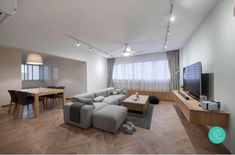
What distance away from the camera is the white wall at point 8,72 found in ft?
14.8

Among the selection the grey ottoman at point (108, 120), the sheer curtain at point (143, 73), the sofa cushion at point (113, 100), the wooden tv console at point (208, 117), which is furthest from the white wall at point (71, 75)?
the wooden tv console at point (208, 117)

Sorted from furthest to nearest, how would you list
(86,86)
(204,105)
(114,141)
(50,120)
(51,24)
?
(86,86)
(50,120)
(51,24)
(114,141)
(204,105)

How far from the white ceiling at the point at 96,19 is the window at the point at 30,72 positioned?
5.45 m

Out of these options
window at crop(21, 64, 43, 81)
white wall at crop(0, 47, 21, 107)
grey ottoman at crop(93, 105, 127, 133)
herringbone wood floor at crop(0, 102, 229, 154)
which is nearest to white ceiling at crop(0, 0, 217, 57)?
grey ottoman at crop(93, 105, 127, 133)

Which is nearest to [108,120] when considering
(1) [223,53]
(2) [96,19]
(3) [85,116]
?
(3) [85,116]

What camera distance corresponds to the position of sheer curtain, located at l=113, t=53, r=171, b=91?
5.90m

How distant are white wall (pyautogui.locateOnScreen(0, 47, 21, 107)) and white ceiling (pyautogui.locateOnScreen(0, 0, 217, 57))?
103 inches

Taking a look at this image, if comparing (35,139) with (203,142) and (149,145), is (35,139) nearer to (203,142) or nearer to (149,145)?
(149,145)

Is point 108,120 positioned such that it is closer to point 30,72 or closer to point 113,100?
point 113,100

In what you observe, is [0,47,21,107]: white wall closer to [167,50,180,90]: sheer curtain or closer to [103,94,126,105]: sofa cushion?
[103,94,126,105]: sofa cushion

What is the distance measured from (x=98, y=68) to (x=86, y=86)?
5.10ft

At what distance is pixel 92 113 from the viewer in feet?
9.00

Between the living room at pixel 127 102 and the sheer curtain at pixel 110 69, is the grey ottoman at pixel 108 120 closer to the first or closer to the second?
the living room at pixel 127 102

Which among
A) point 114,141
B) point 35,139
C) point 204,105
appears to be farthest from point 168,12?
point 35,139
